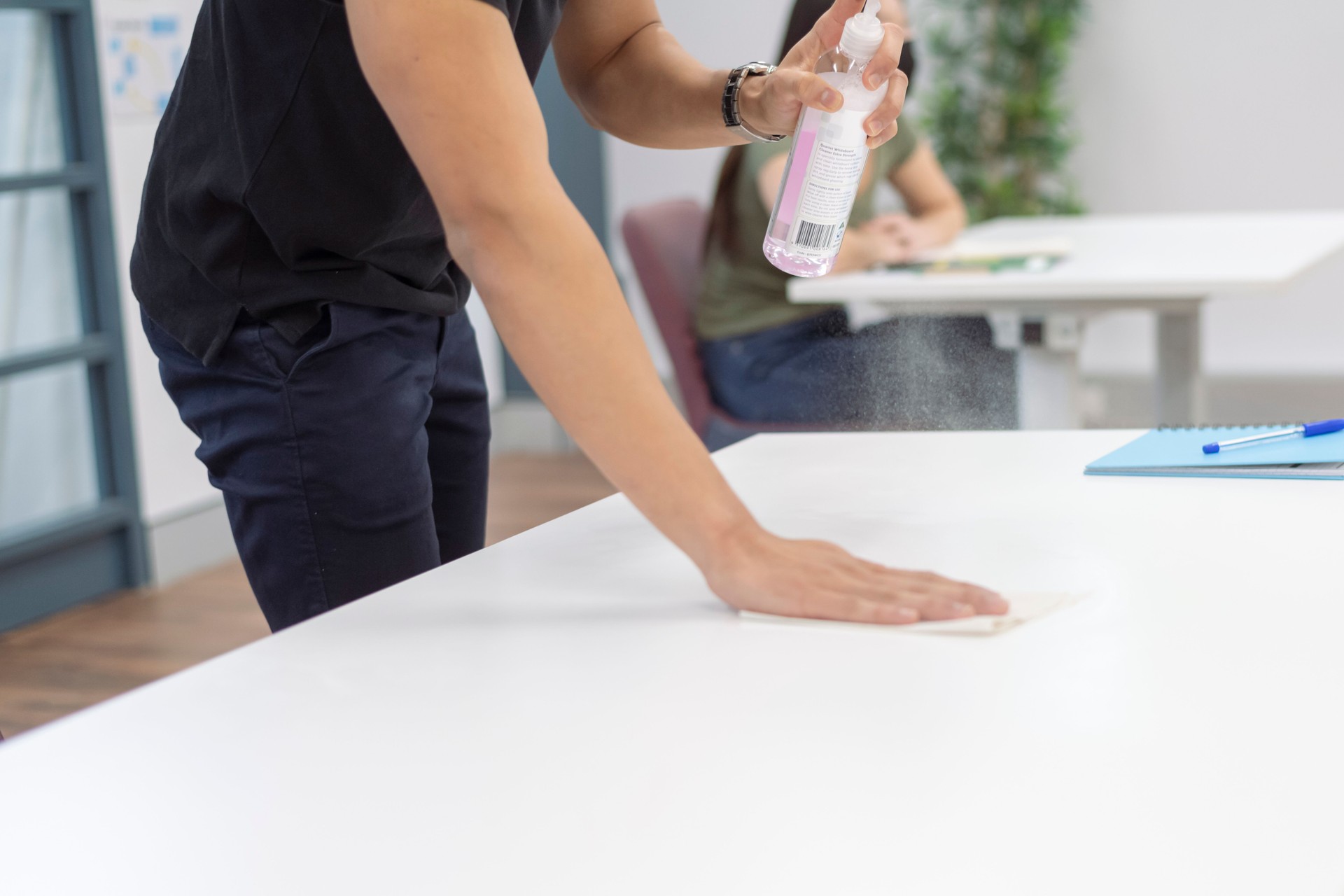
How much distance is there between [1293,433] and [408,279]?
77 cm

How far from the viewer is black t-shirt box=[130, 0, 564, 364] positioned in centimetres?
101

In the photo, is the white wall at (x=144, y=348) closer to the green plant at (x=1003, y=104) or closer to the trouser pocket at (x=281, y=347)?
the trouser pocket at (x=281, y=347)

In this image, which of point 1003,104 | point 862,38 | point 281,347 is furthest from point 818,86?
point 1003,104

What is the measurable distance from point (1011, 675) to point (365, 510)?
0.58m

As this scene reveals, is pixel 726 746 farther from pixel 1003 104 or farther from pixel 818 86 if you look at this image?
pixel 1003 104

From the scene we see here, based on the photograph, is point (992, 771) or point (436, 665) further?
point (436, 665)

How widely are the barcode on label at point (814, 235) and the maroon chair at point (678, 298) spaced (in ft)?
4.76

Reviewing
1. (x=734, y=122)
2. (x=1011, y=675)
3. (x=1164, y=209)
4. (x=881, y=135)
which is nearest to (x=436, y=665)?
(x=1011, y=675)

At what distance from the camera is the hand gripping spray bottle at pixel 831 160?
38.2 inches

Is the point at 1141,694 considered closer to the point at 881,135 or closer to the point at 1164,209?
the point at 881,135

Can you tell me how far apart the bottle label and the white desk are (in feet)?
4.23

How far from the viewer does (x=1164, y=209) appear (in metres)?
4.53

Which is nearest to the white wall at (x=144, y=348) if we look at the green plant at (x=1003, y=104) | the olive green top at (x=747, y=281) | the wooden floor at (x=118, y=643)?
the wooden floor at (x=118, y=643)

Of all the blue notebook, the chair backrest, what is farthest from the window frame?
the blue notebook
